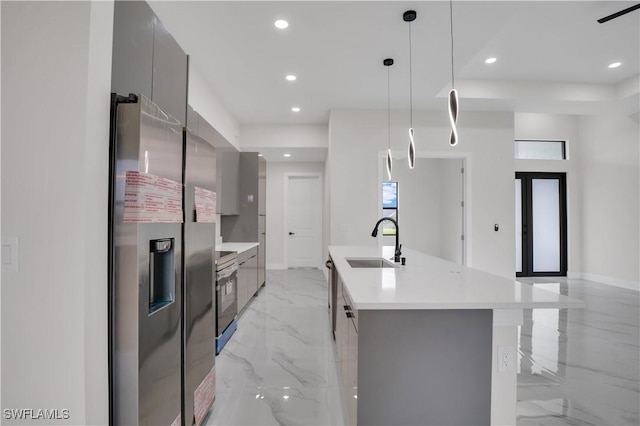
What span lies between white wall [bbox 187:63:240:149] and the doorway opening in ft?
19.6

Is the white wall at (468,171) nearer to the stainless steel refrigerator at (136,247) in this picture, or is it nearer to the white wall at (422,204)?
the white wall at (422,204)

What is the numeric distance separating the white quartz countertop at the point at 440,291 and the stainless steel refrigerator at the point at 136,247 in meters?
0.84

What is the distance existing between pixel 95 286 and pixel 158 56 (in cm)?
107

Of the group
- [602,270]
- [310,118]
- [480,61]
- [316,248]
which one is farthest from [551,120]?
[316,248]

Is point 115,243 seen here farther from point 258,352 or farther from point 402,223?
point 402,223

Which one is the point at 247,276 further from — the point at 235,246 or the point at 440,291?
the point at 440,291

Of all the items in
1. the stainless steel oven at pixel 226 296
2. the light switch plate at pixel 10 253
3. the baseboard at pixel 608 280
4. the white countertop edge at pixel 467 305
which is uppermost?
the light switch plate at pixel 10 253

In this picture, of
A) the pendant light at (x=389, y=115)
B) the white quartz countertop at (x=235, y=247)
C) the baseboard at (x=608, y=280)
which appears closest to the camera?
the pendant light at (x=389, y=115)

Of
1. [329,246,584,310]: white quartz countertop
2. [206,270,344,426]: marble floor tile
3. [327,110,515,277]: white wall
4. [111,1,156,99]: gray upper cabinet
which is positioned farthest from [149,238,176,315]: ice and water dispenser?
[327,110,515,277]: white wall

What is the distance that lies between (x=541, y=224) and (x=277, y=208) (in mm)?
5894

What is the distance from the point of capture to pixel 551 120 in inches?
259

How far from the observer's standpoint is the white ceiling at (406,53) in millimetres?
2715

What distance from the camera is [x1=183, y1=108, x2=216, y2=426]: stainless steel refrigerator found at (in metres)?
1.57

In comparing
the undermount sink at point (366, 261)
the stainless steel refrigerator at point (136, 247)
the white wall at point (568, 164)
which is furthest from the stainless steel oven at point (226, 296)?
the white wall at point (568, 164)
